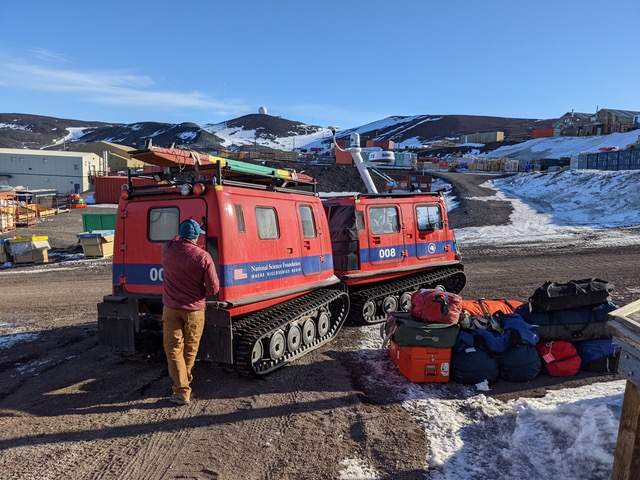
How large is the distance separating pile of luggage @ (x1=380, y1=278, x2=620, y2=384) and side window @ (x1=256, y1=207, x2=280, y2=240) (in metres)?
2.12

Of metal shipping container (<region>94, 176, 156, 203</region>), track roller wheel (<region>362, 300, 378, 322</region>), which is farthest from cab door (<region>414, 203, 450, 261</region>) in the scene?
metal shipping container (<region>94, 176, 156, 203</region>)

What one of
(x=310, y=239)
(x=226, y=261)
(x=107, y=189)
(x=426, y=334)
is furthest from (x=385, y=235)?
(x=107, y=189)

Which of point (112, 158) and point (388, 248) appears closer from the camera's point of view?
point (388, 248)

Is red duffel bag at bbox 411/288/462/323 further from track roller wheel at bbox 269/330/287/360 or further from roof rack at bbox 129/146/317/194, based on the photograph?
roof rack at bbox 129/146/317/194

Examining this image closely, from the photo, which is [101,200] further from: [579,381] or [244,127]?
[244,127]

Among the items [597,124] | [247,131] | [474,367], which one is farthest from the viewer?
[247,131]

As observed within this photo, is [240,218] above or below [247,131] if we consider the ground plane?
below

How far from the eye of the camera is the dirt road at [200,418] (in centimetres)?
385

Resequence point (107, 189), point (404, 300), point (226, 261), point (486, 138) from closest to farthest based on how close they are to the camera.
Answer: point (226, 261) < point (404, 300) < point (107, 189) < point (486, 138)

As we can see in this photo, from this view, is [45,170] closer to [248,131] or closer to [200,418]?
[200,418]

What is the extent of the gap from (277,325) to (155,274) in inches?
67.5

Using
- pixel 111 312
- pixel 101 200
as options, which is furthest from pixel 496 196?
pixel 101 200

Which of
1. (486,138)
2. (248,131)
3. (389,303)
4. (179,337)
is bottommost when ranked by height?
(389,303)

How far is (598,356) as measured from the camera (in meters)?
5.81
